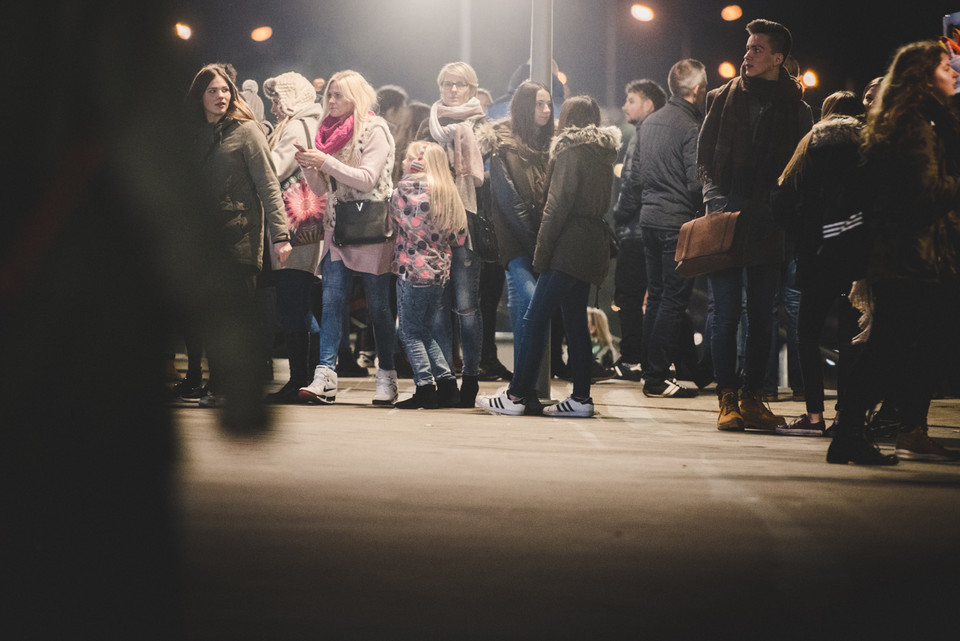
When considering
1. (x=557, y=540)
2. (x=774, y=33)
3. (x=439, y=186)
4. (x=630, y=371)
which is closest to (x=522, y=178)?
(x=439, y=186)

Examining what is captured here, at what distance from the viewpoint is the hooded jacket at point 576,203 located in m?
6.29

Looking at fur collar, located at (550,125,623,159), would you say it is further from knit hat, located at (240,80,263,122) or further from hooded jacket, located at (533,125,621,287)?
knit hat, located at (240,80,263,122)

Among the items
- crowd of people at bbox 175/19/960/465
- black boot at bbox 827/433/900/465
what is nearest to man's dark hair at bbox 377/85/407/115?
crowd of people at bbox 175/19/960/465

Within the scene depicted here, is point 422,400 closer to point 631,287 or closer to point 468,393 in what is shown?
point 468,393

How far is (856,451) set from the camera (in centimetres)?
471

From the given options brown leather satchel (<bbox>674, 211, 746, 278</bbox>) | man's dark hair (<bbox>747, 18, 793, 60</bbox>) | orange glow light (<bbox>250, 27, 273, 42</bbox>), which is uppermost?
orange glow light (<bbox>250, 27, 273, 42</bbox>)

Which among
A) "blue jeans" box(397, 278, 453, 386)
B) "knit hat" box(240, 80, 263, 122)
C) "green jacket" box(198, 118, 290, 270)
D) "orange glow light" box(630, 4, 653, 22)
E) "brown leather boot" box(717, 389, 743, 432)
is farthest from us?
"orange glow light" box(630, 4, 653, 22)

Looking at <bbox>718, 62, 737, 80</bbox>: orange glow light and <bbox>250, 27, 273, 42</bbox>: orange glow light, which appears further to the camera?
<bbox>250, 27, 273, 42</bbox>: orange glow light

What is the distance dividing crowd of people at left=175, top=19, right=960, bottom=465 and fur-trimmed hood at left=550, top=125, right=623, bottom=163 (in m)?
0.01

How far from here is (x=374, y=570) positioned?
2.86 metres

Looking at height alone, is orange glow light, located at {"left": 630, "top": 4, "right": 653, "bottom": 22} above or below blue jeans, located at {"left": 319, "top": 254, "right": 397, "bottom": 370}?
above

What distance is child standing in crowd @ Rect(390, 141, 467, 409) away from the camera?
22.0ft

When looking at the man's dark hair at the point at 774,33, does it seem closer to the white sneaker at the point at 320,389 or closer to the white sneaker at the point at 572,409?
the white sneaker at the point at 572,409

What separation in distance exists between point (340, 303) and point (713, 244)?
92.5 inches
